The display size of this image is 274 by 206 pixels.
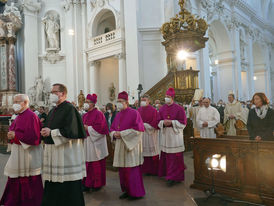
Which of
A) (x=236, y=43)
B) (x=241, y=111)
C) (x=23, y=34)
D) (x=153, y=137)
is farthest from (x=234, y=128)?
(x=23, y=34)

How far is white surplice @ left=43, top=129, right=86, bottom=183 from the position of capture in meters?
3.49

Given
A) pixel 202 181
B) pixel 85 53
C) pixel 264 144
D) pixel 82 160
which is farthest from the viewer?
pixel 85 53

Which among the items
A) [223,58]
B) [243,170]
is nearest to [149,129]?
[243,170]

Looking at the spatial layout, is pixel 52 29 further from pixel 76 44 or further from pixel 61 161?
pixel 61 161

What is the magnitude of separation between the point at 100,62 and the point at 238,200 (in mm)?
16427

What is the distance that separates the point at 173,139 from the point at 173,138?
2 centimetres

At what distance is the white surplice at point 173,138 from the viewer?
5480 mm

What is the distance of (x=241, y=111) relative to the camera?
8719 millimetres

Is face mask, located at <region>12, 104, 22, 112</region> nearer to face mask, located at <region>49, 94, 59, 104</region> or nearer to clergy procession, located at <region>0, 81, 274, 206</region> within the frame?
clergy procession, located at <region>0, 81, 274, 206</region>

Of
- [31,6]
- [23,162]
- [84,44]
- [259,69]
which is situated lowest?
[23,162]

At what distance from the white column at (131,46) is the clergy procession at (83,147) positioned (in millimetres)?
8720

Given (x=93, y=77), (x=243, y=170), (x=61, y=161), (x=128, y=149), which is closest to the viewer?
(x=61, y=161)

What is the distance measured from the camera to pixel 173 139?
5520 millimetres

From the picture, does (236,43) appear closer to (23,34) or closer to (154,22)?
(154,22)
